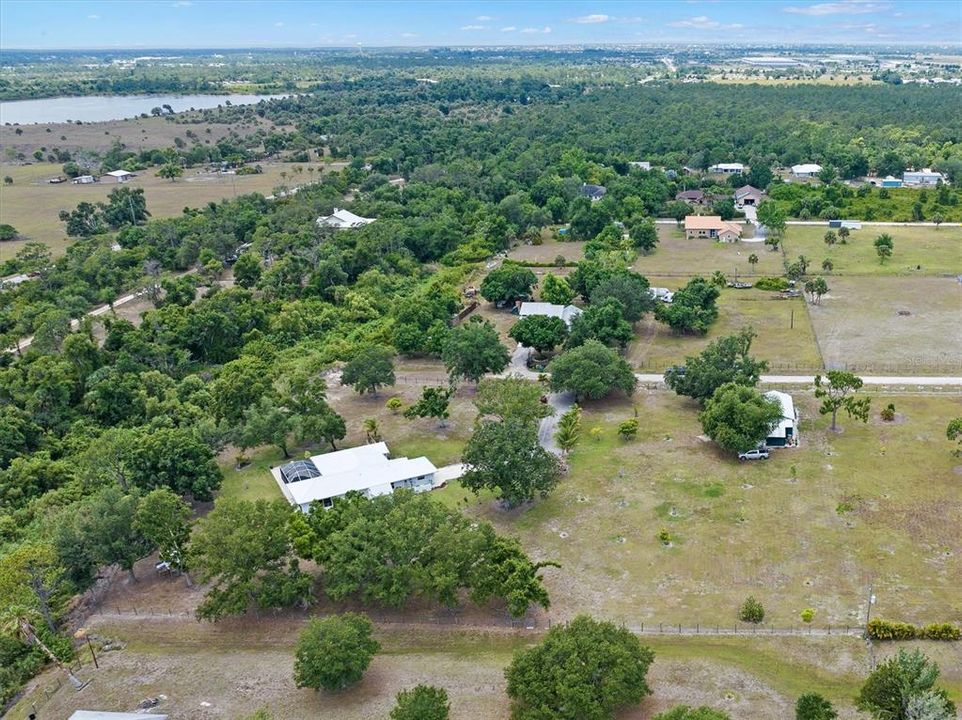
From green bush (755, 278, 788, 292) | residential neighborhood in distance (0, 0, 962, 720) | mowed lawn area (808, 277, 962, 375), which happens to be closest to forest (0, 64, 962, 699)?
residential neighborhood in distance (0, 0, 962, 720)

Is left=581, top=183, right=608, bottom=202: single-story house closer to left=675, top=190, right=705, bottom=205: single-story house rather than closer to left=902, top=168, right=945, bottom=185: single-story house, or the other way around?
left=675, top=190, right=705, bottom=205: single-story house

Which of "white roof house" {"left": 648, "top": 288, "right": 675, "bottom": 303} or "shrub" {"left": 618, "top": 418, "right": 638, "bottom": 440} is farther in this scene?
"white roof house" {"left": 648, "top": 288, "right": 675, "bottom": 303}

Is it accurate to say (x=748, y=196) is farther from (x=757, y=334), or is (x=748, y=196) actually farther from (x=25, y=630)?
(x=25, y=630)

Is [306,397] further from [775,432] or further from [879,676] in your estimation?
[879,676]

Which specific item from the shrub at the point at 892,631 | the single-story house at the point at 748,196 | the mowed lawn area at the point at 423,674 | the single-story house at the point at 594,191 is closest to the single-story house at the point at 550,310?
the mowed lawn area at the point at 423,674

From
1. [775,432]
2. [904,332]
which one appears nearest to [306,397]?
[775,432]

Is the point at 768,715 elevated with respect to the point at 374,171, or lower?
lower
